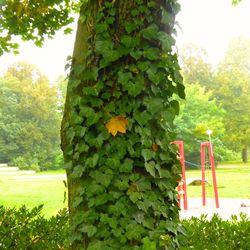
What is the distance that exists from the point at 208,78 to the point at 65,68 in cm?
3503

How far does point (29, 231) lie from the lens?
3.56 m

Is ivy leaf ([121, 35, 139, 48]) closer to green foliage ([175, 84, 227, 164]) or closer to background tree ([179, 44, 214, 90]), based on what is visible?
green foliage ([175, 84, 227, 164])

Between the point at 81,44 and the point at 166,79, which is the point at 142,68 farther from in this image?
the point at 81,44

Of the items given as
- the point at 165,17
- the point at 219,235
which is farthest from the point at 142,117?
the point at 219,235

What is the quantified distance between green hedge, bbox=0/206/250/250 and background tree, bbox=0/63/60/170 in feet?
84.3

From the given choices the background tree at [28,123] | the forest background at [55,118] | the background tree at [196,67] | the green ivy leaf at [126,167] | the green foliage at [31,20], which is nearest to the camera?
the green ivy leaf at [126,167]

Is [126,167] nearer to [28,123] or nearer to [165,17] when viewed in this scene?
[165,17]

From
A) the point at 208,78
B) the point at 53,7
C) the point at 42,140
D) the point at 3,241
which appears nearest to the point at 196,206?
the point at 53,7

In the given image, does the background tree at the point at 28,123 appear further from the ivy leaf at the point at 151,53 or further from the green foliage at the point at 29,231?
the ivy leaf at the point at 151,53

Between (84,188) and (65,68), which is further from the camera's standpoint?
(65,68)

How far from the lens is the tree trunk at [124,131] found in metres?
2.38

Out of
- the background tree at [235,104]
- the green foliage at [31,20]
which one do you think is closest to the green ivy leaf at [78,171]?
the green foliage at [31,20]

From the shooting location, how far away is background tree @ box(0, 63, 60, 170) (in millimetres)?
29234

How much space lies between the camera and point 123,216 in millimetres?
2377
